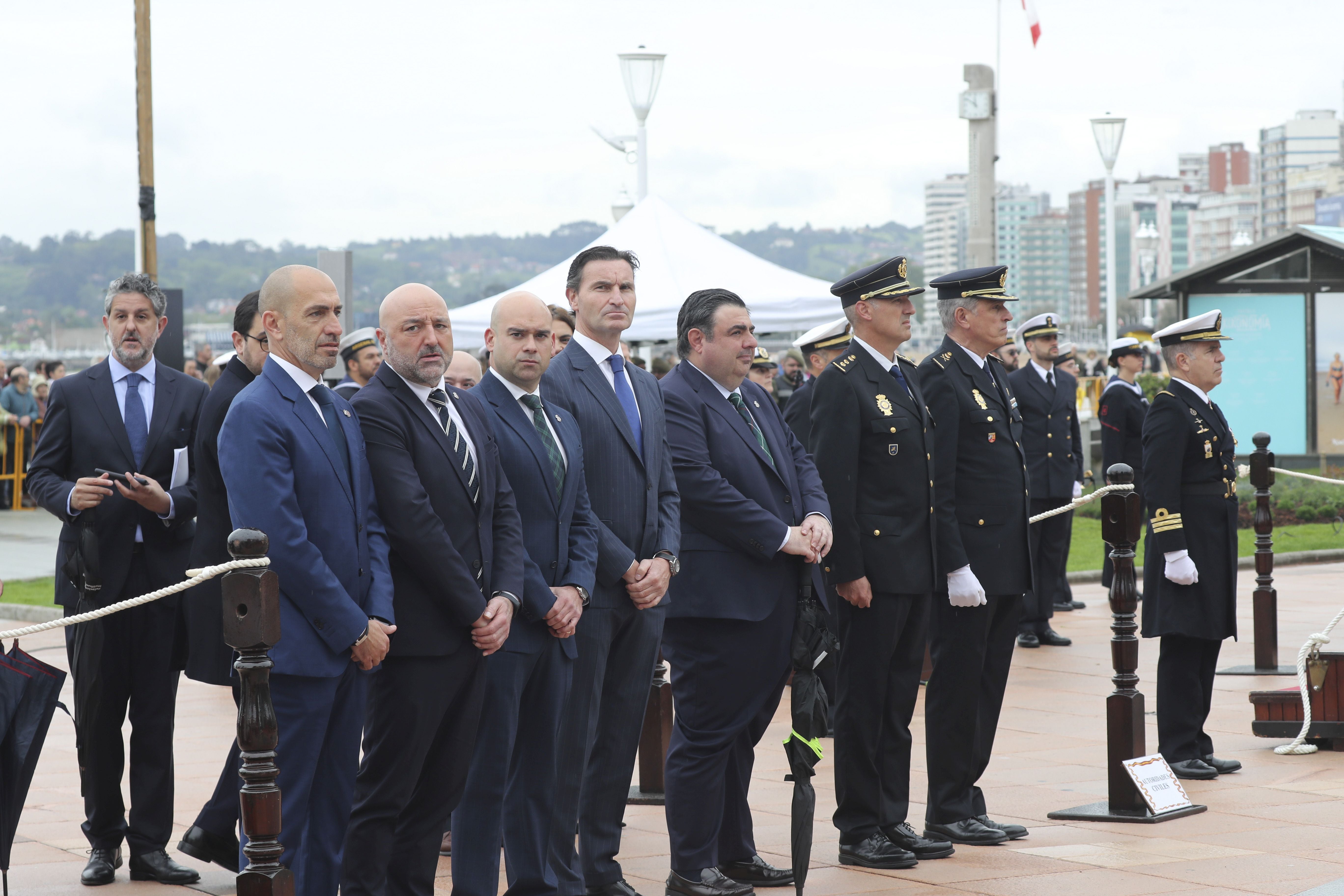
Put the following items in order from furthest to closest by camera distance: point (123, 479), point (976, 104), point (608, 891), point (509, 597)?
1. point (976, 104)
2. point (123, 479)
3. point (608, 891)
4. point (509, 597)

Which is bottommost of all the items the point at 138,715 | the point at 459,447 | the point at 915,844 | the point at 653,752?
the point at 915,844

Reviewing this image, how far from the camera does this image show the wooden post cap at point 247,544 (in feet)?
13.5

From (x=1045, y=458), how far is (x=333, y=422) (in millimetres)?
7985

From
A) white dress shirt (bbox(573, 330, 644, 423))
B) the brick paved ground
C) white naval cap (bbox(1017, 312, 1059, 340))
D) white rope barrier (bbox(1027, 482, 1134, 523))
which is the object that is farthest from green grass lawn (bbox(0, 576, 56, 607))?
white dress shirt (bbox(573, 330, 644, 423))

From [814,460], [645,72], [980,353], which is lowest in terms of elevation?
[814,460]

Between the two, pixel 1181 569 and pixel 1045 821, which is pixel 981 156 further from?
pixel 1045 821

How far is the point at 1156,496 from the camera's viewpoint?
7398mm

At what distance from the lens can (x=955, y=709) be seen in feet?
20.3

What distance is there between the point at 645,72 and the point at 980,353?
14.4 metres

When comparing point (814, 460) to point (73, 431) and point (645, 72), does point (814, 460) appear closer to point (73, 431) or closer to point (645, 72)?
point (73, 431)

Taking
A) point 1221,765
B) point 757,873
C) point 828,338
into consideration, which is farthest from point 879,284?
point 828,338

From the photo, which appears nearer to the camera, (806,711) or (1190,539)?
(806,711)

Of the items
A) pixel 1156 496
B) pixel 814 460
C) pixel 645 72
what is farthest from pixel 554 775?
pixel 645 72

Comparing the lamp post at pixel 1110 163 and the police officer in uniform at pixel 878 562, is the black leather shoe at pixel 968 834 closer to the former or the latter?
the police officer in uniform at pixel 878 562
